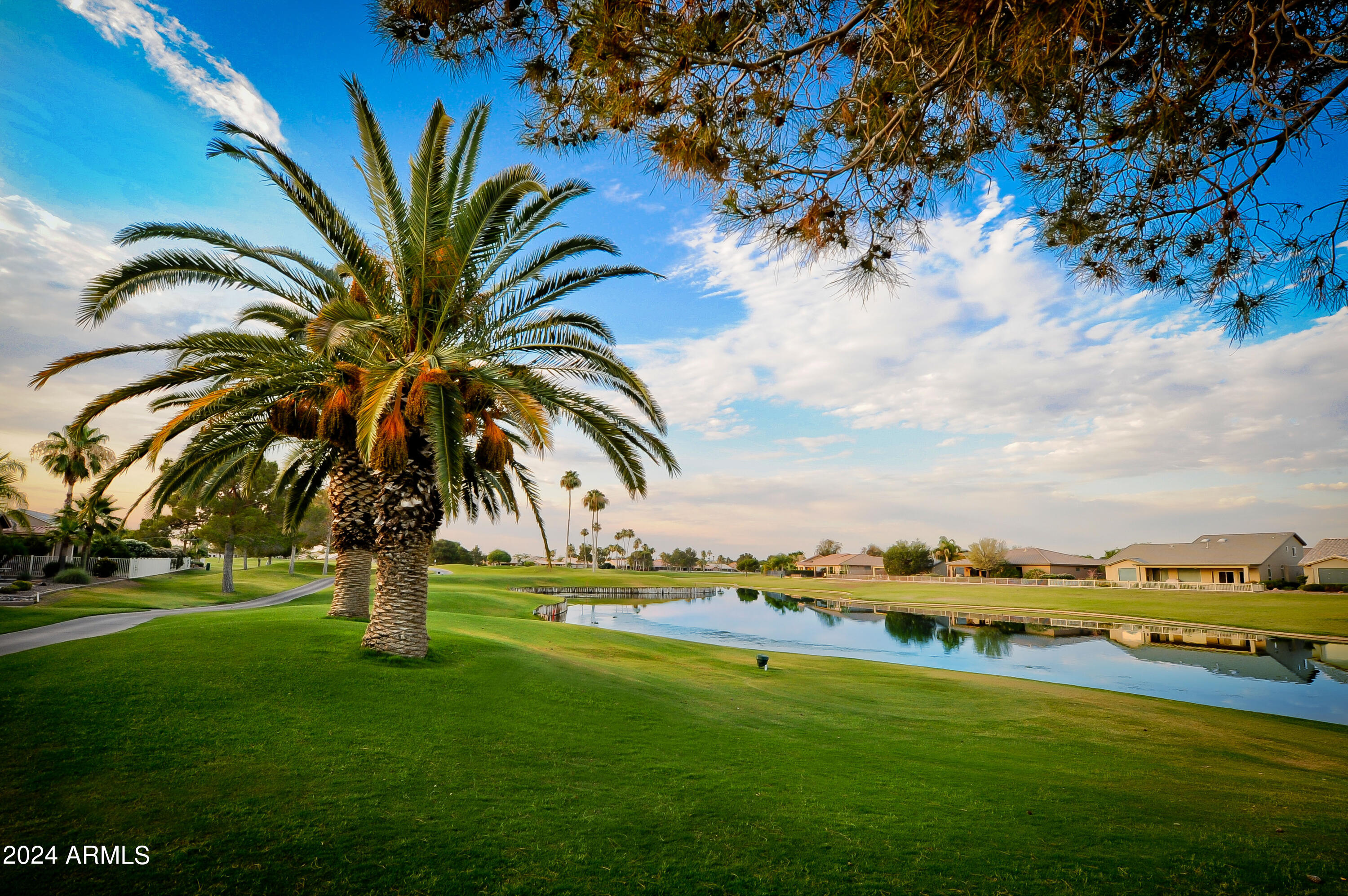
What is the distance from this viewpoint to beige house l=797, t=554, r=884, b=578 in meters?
121

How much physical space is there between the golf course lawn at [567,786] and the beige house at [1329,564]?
2660 inches

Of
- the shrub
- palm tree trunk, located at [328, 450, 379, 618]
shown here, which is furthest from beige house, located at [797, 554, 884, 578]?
palm tree trunk, located at [328, 450, 379, 618]

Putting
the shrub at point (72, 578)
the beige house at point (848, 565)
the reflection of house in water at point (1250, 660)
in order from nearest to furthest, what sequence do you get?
the reflection of house in water at point (1250, 660)
the shrub at point (72, 578)
the beige house at point (848, 565)

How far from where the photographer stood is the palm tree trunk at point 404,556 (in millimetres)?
11062

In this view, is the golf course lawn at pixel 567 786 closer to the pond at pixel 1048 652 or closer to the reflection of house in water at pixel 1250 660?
the pond at pixel 1048 652

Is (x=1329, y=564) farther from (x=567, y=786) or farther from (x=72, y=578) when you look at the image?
(x=72, y=578)

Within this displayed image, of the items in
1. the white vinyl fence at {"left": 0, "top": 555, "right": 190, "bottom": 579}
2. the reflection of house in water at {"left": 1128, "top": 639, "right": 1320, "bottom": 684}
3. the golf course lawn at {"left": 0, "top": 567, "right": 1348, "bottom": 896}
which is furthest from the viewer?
the white vinyl fence at {"left": 0, "top": 555, "right": 190, "bottom": 579}

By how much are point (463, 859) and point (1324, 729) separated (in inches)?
725

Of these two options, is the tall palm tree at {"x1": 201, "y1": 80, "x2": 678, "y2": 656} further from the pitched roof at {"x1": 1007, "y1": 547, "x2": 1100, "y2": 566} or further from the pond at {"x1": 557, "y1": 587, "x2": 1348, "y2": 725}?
the pitched roof at {"x1": 1007, "y1": 547, "x2": 1100, "y2": 566}

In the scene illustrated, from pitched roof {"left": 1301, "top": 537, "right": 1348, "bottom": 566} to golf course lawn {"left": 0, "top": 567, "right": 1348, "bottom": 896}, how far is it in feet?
231

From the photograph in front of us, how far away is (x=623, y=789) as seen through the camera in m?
6.79

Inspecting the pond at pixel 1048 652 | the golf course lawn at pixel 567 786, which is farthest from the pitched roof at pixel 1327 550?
the golf course lawn at pixel 567 786

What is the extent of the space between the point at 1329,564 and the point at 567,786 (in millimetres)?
83947

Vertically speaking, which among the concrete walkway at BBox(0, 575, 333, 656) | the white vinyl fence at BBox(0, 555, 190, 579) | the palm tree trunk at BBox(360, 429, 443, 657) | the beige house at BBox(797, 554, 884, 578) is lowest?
the beige house at BBox(797, 554, 884, 578)
